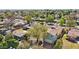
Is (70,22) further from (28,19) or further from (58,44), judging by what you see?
(28,19)

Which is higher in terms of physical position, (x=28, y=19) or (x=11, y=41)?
(x=28, y=19)

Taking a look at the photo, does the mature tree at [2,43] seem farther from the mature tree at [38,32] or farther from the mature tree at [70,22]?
the mature tree at [70,22]

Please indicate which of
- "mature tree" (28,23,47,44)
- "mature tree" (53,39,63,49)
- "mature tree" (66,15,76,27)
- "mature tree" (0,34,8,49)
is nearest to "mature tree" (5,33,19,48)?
"mature tree" (0,34,8,49)

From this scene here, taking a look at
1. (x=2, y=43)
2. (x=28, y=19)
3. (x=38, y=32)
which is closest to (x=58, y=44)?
(x=38, y=32)

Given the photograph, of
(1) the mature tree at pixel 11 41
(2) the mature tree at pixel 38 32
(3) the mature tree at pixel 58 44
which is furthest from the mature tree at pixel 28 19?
(3) the mature tree at pixel 58 44

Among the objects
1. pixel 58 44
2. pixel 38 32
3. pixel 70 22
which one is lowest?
pixel 58 44

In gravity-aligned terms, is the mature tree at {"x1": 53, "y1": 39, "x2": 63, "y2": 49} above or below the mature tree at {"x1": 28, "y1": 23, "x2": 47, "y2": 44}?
below

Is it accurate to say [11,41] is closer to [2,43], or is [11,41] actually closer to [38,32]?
[2,43]

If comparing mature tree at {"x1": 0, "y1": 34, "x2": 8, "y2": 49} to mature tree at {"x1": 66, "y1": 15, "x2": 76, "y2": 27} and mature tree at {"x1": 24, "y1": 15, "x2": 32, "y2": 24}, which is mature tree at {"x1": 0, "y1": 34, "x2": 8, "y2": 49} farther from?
mature tree at {"x1": 66, "y1": 15, "x2": 76, "y2": 27}

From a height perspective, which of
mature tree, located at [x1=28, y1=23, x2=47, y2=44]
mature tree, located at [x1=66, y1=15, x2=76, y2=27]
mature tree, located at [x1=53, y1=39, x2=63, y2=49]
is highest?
mature tree, located at [x1=66, y1=15, x2=76, y2=27]

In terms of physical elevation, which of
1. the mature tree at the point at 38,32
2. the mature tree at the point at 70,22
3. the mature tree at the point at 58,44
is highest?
the mature tree at the point at 70,22
